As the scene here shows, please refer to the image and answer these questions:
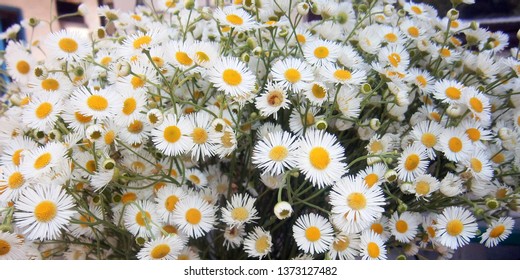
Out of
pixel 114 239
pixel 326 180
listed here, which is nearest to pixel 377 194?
pixel 326 180

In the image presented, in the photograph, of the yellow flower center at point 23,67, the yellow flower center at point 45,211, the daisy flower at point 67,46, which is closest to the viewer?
the yellow flower center at point 45,211

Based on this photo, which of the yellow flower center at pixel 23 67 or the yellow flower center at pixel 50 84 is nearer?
the yellow flower center at pixel 50 84

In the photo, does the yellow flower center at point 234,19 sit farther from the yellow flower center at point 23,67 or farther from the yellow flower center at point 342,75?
the yellow flower center at point 23,67

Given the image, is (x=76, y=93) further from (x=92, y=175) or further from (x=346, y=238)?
(x=346, y=238)

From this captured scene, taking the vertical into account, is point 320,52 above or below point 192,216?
above

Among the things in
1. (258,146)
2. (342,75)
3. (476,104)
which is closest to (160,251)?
(258,146)

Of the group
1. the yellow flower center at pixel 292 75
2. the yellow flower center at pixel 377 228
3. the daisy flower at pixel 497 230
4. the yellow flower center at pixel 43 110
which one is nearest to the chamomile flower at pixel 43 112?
the yellow flower center at pixel 43 110

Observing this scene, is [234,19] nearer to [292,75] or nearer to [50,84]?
[292,75]
